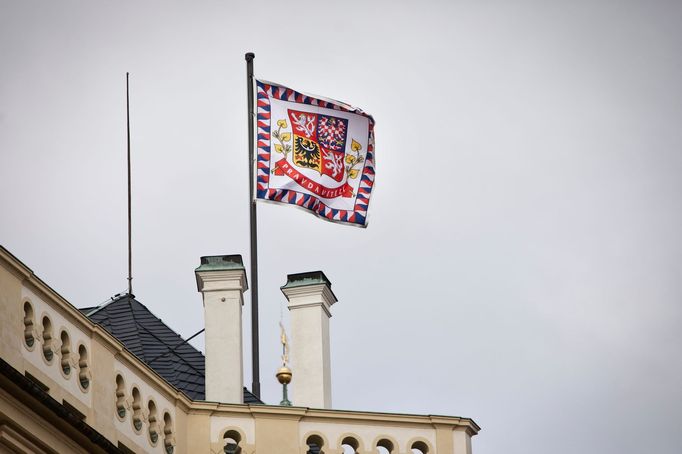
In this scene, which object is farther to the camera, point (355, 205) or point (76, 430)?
point (355, 205)

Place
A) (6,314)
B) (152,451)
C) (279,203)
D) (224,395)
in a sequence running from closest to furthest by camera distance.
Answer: (6,314) → (152,451) → (224,395) → (279,203)

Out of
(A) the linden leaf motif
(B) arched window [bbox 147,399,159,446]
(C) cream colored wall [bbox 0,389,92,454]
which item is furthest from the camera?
(A) the linden leaf motif

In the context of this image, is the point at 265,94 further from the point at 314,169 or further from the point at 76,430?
the point at 76,430

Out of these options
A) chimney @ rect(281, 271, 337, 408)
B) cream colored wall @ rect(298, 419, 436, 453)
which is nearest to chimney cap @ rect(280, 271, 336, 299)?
chimney @ rect(281, 271, 337, 408)

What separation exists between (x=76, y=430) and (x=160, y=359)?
7.56 metres

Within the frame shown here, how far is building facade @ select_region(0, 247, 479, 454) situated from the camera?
30672 mm

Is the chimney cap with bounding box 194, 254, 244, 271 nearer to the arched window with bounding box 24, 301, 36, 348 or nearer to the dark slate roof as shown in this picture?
the dark slate roof

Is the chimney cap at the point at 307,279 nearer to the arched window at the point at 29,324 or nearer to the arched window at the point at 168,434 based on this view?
the arched window at the point at 168,434

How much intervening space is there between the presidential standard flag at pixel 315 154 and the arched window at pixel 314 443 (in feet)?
21.6

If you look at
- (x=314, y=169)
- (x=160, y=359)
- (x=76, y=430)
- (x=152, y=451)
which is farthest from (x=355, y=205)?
(x=76, y=430)

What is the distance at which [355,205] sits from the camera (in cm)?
4266

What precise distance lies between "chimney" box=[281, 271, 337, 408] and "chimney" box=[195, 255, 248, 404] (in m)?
0.91

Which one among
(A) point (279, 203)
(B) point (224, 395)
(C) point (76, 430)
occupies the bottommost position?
(C) point (76, 430)

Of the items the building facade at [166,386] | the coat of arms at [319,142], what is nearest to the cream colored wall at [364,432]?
the building facade at [166,386]
